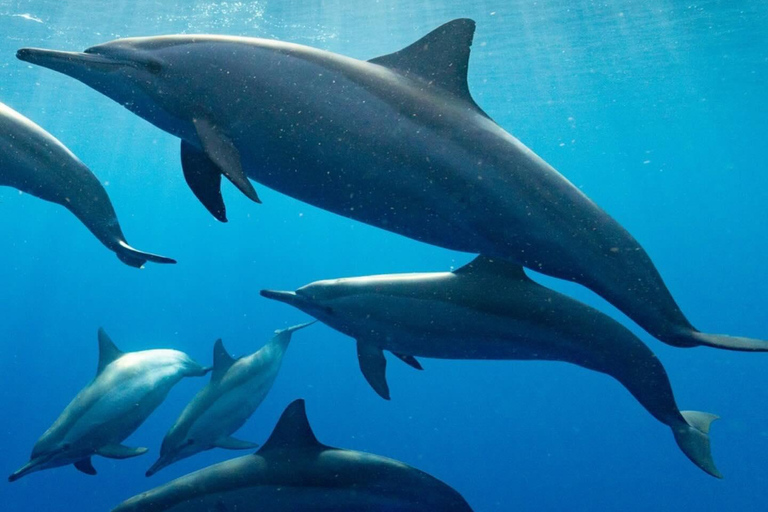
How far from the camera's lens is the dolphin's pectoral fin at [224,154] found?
2.76 meters

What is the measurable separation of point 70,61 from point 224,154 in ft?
3.01

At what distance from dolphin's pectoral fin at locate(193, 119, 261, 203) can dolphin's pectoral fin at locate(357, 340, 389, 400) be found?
2.66 metres

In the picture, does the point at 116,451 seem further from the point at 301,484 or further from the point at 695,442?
the point at 695,442

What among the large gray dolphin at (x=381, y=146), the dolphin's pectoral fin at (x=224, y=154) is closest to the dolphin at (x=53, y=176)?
the large gray dolphin at (x=381, y=146)

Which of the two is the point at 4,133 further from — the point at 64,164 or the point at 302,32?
the point at 302,32

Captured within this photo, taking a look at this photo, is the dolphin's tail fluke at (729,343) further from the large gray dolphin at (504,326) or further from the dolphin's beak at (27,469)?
the dolphin's beak at (27,469)

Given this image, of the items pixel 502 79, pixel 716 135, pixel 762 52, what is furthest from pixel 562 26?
pixel 716 135

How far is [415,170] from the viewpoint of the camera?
313 cm

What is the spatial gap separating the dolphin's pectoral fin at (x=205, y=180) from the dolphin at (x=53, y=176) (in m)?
0.87

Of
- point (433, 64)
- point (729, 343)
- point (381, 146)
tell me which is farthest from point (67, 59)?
point (729, 343)

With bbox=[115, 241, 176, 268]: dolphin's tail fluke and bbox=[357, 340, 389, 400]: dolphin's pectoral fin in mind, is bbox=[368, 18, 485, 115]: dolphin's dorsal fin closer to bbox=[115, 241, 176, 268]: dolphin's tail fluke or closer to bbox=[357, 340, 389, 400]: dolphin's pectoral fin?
bbox=[115, 241, 176, 268]: dolphin's tail fluke

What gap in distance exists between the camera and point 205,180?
10.7ft

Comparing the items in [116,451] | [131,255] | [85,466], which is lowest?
[85,466]

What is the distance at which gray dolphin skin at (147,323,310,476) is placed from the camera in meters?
7.18
